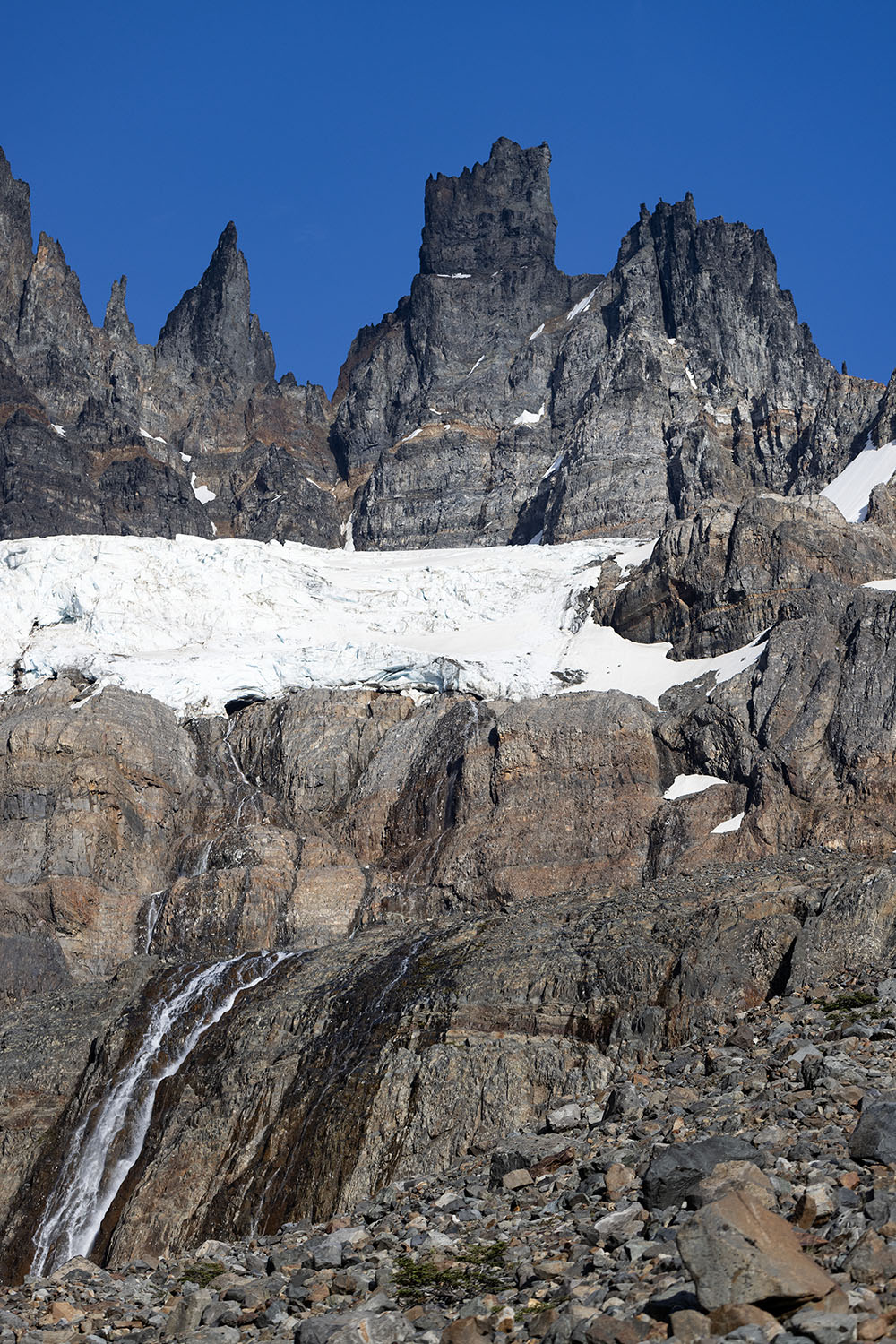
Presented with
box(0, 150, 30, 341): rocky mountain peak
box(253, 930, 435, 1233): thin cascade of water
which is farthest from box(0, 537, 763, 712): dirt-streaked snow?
box(0, 150, 30, 341): rocky mountain peak

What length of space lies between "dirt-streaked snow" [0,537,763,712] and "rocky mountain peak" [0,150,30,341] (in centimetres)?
8866

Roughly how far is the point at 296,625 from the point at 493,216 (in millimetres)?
117557

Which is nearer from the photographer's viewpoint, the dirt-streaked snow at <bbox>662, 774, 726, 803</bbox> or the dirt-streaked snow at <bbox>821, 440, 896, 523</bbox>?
the dirt-streaked snow at <bbox>662, 774, 726, 803</bbox>

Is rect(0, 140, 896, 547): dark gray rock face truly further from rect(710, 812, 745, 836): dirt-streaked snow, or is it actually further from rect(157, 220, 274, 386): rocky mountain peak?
rect(710, 812, 745, 836): dirt-streaked snow

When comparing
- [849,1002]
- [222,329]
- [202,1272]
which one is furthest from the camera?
[222,329]

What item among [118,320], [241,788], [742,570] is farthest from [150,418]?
[241,788]

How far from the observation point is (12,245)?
544 feet

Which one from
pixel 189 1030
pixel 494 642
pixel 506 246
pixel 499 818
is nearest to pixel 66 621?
pixel 494 642

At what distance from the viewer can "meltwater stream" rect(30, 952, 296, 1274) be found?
118 feet

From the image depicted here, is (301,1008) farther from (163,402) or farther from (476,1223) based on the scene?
(163,402)

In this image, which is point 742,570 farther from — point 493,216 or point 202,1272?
point 493,216

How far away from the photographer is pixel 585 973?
35344 mm

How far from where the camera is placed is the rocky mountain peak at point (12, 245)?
163 meters

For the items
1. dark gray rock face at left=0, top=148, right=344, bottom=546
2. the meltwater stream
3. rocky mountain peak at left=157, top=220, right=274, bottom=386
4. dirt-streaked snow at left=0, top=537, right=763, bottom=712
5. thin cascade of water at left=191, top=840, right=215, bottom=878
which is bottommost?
the meltwater stream
